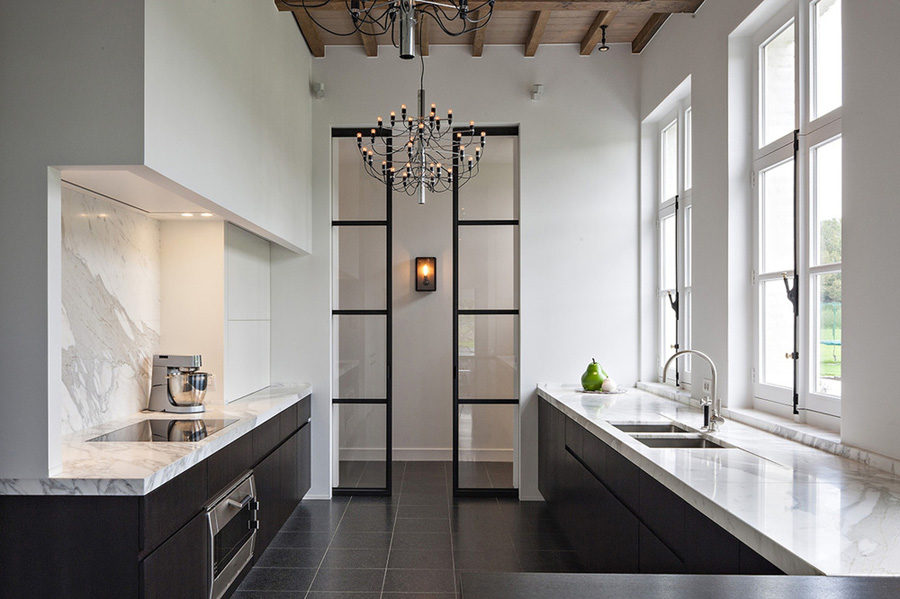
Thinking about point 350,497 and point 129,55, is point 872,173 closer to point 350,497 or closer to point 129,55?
point 129,55

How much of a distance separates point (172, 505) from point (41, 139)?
1283mm

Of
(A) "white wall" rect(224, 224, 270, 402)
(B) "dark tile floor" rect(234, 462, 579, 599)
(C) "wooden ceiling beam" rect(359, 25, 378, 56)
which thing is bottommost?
(B) "dark tile floor" rect(234, 462, 579, 599)

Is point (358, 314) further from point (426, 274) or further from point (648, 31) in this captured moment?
point (648, 31)

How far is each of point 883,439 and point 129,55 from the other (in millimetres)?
2805

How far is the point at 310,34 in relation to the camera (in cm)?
463

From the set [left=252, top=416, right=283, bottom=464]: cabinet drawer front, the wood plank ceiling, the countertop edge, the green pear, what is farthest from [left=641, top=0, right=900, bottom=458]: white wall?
[left=252, top=416, right=283, bottom=464]: cabinet drawer front

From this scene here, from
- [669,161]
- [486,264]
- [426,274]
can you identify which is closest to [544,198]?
[486,264]

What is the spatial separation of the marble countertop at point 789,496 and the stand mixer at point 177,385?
2.05m

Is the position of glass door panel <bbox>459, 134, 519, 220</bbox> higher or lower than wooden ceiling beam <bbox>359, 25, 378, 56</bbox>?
lower

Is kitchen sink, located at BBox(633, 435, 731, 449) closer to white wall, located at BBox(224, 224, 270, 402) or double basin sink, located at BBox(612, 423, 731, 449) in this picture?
double basin sink, located at BBox(612, 423, 731, 449)

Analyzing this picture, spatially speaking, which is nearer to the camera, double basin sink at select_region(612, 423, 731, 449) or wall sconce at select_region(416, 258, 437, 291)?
double basin sink at select_region(612, 423, 731, 449)

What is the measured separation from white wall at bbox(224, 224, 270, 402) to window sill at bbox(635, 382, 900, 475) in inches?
108

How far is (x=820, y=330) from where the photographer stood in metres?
2.87

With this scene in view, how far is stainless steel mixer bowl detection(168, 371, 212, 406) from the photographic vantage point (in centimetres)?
339
